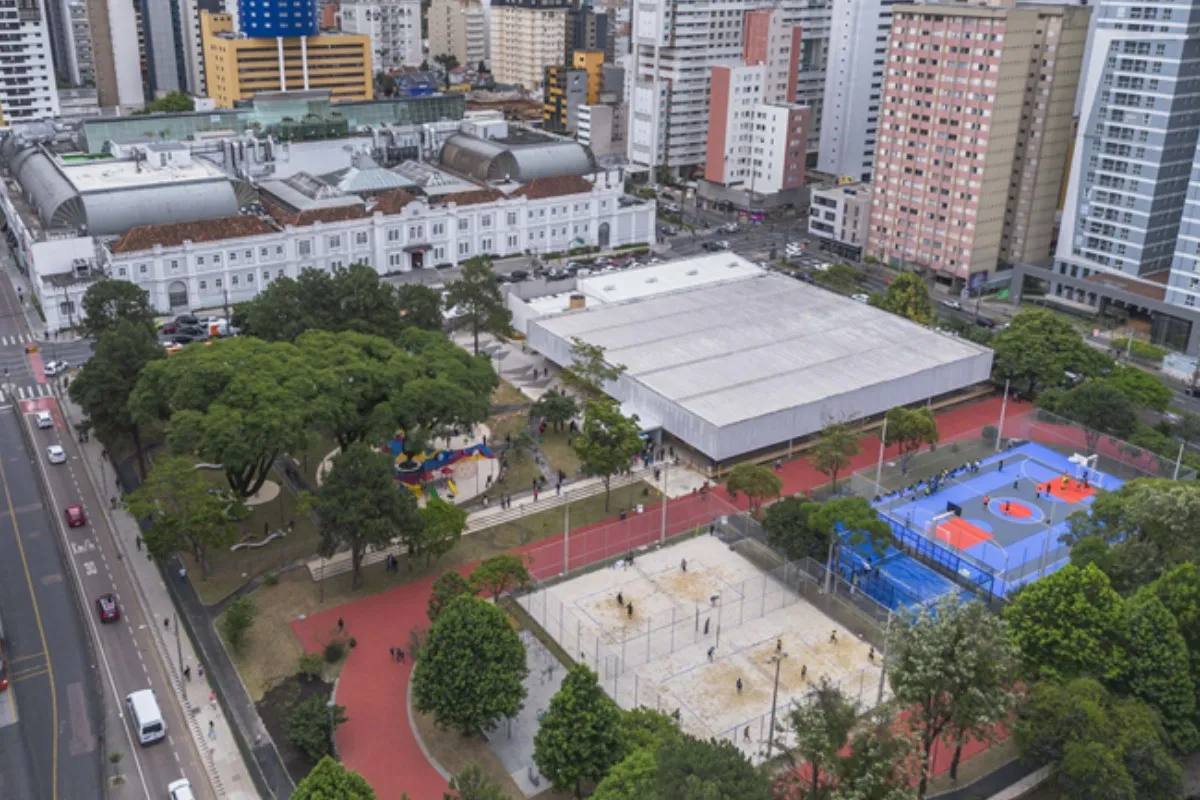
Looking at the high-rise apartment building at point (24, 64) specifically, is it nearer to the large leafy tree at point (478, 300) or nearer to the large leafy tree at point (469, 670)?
the large leafy tree at point (478, 300)

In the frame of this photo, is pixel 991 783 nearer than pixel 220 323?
Yes

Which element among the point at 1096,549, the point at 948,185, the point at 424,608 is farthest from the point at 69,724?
the point at 948,185

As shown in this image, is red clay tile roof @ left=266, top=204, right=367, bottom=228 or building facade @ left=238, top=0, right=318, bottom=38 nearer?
red clay tile roof @ left=266, top=204, right=367, bottom=228

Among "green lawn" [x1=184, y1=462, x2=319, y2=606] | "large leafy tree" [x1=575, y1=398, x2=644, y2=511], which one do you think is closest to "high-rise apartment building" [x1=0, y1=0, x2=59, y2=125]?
"green lawn" [x1=184, y1=462, x2=319, y2=606]

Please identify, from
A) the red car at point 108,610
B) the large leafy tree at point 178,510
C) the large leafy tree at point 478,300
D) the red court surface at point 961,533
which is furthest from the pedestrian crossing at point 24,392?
the red court surface at point 961,533

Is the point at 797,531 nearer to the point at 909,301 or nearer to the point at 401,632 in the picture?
the point at 401,632

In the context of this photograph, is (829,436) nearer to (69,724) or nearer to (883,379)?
(883,379)

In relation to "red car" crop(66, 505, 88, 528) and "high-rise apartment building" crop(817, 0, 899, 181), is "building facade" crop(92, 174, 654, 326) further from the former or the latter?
"red car" crop(66, 505, 88, 528)
